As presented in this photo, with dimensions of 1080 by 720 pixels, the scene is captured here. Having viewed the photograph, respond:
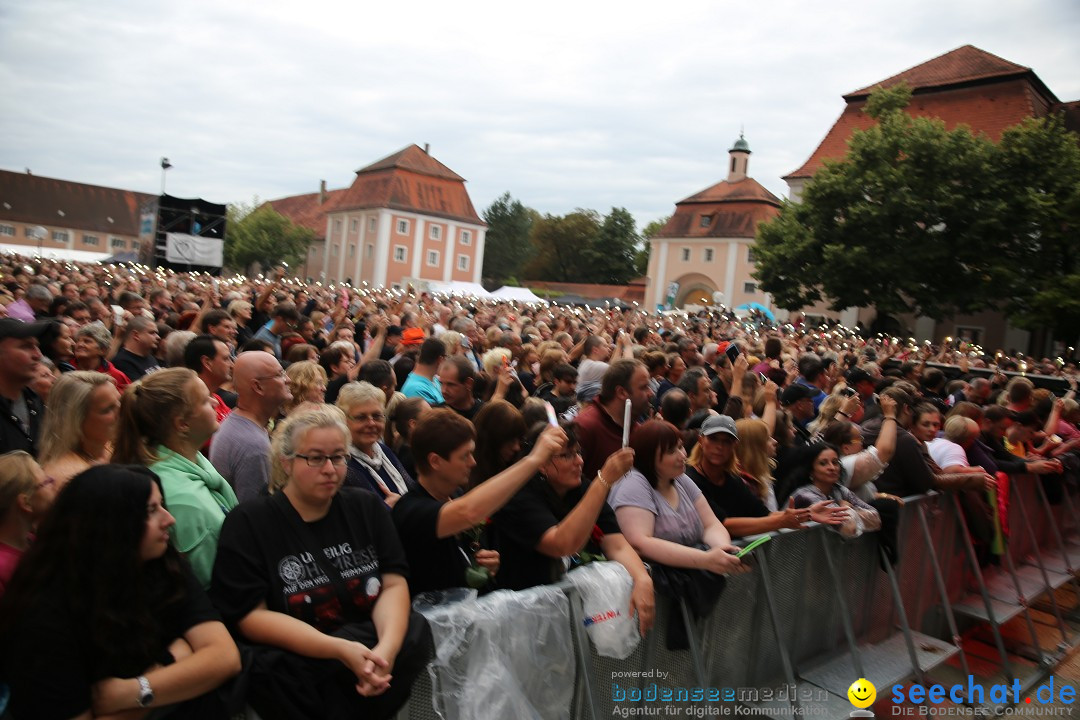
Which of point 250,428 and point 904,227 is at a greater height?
point 904,227

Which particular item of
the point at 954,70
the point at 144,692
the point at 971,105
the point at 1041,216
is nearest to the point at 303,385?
the point at 144,692

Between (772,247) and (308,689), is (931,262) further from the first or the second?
(308,689)

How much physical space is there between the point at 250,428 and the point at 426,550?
1171 mm

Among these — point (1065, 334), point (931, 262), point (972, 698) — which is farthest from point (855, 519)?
point (931, 262)

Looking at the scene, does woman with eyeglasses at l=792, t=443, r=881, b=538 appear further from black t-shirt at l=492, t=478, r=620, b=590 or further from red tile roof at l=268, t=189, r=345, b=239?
red tile roof at l=268, t=189, r=345, b=239

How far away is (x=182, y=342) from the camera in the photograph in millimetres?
5488

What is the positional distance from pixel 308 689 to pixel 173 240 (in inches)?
1381

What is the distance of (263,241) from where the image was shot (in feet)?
216

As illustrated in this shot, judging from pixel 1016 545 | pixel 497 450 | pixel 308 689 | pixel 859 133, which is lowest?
pixel 1016 545

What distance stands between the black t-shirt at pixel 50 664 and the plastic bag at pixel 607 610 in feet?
5.68

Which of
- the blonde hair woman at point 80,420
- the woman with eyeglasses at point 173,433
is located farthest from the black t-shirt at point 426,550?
the blonde hair woman at point 80,420

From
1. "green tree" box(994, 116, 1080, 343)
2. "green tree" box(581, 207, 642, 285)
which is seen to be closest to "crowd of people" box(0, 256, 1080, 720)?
"green tree" box(994, 116, 1080, 343)

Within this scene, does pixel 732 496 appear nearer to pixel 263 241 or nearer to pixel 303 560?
pixel 303 560

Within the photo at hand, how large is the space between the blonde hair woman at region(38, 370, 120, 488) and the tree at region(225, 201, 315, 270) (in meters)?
67.2
